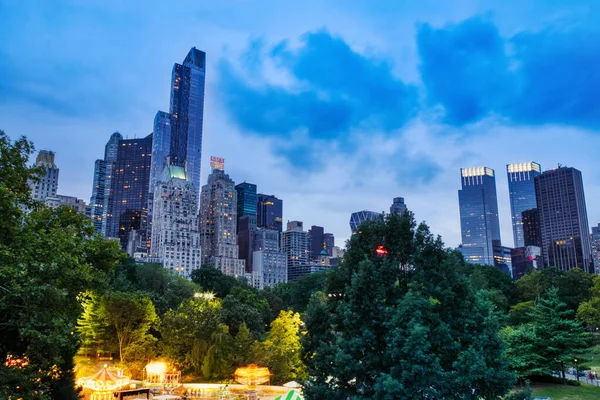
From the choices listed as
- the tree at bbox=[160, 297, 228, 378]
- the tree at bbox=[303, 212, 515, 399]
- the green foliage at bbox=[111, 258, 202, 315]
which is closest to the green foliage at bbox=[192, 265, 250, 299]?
the green foliage at bbox=[111, 258, 202, 315]

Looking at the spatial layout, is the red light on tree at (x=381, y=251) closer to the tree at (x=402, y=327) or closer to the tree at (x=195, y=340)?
the tree at (x=402, y=327)

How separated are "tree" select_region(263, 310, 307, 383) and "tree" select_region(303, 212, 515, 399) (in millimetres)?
22102

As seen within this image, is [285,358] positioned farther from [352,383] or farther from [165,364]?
[352,383]

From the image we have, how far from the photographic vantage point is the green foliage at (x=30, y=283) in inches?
512

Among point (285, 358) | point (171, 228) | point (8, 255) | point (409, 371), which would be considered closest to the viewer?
point (8, 255)

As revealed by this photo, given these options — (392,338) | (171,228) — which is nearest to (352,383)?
(392,338)

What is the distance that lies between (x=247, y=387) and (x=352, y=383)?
21.8 meters

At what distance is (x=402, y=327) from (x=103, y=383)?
23.8 meters

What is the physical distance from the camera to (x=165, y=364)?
40.3m

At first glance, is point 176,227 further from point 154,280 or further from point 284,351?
point 284,351

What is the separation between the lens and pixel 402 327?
16.0m

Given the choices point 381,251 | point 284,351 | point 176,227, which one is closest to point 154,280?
point 284,351

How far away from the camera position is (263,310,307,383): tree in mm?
39938

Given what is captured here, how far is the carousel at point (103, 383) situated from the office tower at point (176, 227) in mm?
140031
